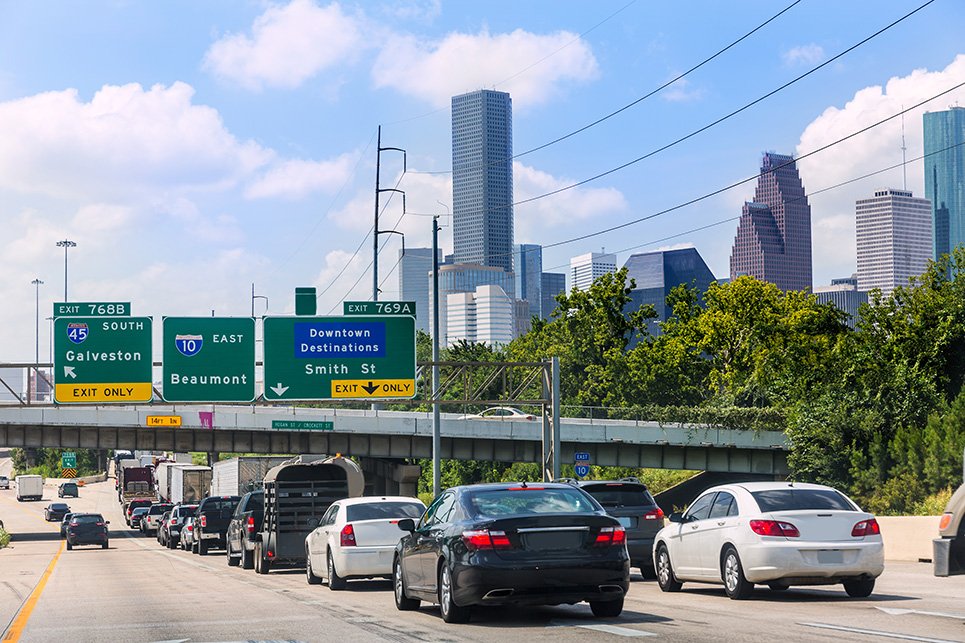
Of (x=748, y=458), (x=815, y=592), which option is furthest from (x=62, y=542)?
(x=815, y=592)

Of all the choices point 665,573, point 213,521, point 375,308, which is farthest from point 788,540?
point 213,521

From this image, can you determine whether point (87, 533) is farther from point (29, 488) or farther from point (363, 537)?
point (29, 488)

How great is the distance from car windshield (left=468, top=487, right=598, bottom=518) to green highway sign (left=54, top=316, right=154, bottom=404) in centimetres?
2485

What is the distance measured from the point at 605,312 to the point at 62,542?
34.9 m

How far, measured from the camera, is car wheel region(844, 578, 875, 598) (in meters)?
16.7

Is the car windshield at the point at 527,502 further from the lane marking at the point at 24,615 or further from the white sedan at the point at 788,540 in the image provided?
the lane marking at the point at 24,615

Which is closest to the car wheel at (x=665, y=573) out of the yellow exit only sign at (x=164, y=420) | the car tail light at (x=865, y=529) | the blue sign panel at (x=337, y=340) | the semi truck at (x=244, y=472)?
the car tail light at (x=865, y=529)

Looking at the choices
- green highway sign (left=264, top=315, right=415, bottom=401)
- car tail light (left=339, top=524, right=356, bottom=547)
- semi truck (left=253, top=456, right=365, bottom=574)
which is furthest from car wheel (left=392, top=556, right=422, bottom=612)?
green highway sign (left=264, top=315, right=415, bottom=401)

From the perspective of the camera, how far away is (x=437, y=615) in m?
15.7

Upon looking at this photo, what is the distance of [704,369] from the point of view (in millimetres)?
84312

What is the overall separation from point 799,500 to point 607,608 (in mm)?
3492

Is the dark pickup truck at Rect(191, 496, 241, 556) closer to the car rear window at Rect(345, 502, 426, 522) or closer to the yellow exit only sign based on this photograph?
the yellow exit only sign

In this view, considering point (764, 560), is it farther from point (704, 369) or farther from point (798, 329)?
point (704, 369)

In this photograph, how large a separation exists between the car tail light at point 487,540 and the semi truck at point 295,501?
15.5 meters
